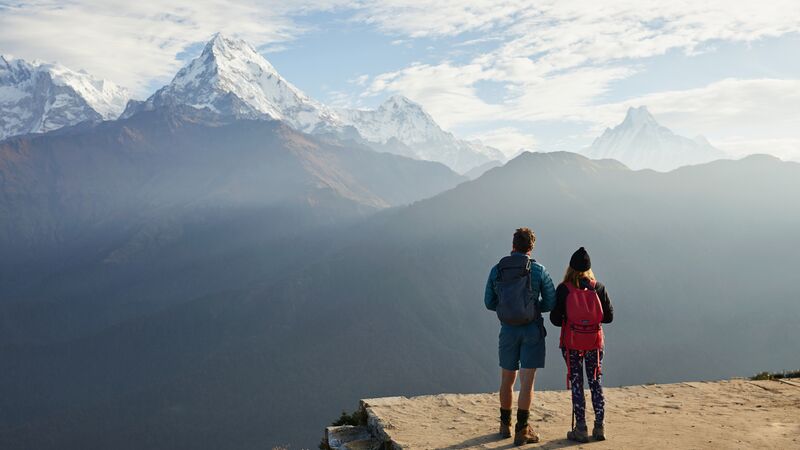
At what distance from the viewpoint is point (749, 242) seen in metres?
172

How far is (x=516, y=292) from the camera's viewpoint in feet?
31.2

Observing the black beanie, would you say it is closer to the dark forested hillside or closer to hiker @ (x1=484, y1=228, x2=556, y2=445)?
hiker @ (x1=484, y1=228, x2=556, y2=445)

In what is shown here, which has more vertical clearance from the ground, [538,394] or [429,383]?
[538,394]

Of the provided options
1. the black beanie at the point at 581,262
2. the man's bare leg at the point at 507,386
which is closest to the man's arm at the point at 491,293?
the man's bare leg at the point at 507,386

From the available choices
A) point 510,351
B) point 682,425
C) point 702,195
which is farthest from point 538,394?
point 702,195

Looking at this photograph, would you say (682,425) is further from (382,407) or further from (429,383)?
(429,383)

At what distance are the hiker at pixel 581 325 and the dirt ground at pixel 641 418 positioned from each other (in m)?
0.50

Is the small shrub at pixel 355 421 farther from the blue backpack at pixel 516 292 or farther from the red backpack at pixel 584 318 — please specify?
the red backpack at pixel 584 318

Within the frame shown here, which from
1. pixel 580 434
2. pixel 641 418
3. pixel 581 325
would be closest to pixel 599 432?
pixel 580 434

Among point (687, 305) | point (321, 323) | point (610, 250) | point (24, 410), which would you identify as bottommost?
point (24, 410)

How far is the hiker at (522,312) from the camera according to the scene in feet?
31.2

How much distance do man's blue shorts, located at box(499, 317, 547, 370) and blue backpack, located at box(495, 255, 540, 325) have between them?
0.19 m

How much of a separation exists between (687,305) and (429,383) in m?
80.2

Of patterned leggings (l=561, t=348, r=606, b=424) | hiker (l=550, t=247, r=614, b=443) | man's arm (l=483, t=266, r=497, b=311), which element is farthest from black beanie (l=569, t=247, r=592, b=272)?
patterned leggings (l=561, t=348, r=606, b=424)
